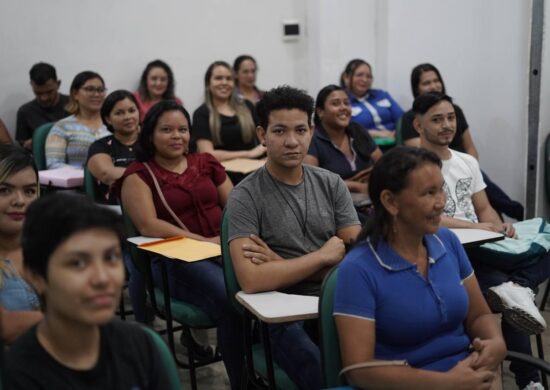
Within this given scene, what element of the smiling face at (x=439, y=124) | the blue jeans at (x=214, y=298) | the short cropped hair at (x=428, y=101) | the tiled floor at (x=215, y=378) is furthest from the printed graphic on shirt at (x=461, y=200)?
the blue jeans at (x=214, y=298)

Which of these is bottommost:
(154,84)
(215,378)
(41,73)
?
(215,378)

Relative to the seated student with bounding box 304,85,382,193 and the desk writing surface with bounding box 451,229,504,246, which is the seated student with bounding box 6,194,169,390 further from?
the seated student with bounding box 304,85,382,193

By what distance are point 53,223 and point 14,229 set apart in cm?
70

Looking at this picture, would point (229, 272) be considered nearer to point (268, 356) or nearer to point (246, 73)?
point (268, 356)

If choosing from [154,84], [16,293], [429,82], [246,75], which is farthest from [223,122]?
[16,293]

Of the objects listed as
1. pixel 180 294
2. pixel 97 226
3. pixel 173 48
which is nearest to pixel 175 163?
pixel 180 294

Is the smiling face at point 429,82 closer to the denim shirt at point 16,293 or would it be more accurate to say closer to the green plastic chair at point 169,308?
the green plastic chair at point 169,308

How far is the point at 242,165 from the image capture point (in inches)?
167

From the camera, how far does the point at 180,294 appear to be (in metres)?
2.72

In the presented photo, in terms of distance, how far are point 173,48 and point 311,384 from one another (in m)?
4.10

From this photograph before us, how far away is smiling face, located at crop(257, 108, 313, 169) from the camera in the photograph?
7.66ft

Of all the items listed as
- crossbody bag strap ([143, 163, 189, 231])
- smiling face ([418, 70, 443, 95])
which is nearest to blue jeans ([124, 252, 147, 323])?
crossbody bag strap ([143, 163, 189, 231])

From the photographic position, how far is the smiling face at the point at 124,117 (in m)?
3.70

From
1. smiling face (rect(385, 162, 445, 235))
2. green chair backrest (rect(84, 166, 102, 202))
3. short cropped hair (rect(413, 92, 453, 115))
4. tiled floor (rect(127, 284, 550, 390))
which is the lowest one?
tiled floor (rect(127, 284, 550, 390))
